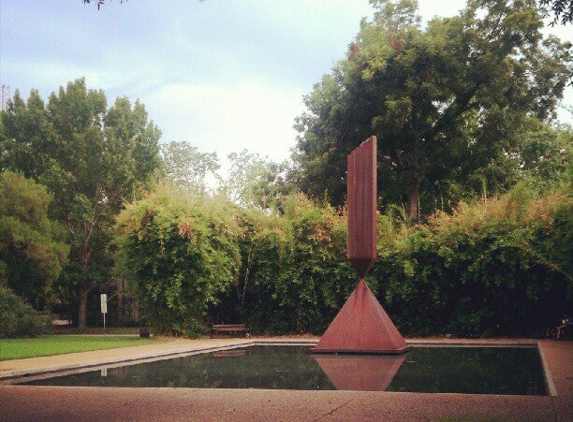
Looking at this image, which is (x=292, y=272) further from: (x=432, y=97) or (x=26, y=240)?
(x=26, y=240)

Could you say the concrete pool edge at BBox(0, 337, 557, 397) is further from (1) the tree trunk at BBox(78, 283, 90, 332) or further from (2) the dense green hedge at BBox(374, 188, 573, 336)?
(1) the tree trunk at BBox(78, 283, 90, 332)

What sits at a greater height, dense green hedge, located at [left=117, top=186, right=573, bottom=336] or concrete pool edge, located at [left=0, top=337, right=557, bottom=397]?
dense green hedge, located at [left=117, top=186, right=573, bottom=336]

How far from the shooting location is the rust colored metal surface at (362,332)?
11.8 metres

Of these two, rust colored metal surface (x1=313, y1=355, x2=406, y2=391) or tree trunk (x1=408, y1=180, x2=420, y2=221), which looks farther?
tree trunk (x1=408, y1=180, x2=420, y2=221)

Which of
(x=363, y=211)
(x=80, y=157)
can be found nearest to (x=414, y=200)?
(x=363, y=211)

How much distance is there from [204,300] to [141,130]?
58.8 feet

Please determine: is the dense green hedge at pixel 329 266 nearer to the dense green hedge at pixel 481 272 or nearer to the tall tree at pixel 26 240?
the dense green hedge at pixel 481 272

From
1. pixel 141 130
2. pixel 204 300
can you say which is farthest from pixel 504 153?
pixel 141 130

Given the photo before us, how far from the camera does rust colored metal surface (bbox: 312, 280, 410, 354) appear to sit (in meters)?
11.8

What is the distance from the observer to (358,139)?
85.3 ft

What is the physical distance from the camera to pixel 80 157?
31.6 m

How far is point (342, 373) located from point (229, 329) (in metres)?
9.89

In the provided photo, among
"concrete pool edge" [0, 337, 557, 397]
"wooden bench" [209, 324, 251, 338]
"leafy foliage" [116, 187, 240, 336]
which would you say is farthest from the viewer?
"wooden bench" [209, 324, 251, 338]

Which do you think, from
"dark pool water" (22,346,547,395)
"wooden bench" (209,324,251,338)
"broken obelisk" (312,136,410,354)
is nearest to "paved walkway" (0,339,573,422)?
"dark pool water" (22,346,547,395)
